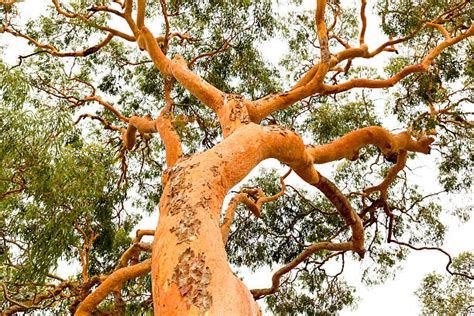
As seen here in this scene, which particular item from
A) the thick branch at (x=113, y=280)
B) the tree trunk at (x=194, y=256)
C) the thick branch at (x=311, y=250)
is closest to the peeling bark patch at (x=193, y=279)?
the tree trunk at (x=194, y=256)

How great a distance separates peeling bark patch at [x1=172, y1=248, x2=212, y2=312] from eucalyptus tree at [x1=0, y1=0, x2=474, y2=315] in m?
2.57

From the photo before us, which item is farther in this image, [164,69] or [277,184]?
[277,184]

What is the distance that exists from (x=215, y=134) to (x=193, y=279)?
6.19m

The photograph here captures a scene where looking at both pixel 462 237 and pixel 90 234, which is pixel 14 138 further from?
pixel 462 237

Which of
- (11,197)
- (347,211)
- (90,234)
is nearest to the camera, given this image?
(347,211)

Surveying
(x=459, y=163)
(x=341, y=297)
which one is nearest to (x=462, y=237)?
(x=459, y=163)

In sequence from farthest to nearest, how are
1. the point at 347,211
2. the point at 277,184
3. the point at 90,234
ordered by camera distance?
the point at 277,184 → the point at 90,234 → the point at 347,211

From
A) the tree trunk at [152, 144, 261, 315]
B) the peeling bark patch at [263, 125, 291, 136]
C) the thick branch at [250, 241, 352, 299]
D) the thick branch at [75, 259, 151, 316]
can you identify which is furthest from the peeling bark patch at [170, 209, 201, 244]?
the thick branch at [250, 241, 352, 299]

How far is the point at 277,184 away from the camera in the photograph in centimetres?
818

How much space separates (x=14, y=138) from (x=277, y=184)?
4.40 m

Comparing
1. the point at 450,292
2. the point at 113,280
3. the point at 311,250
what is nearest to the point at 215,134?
the point at 311,250

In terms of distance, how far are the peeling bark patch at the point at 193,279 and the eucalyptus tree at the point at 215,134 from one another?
8.42 feet

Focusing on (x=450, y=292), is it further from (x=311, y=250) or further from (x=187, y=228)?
(x=187, y=228)

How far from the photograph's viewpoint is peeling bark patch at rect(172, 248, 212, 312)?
142 cm
